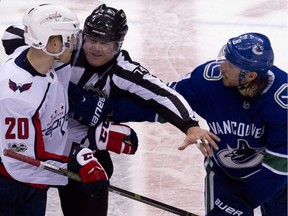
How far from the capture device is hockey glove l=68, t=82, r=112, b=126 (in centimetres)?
340

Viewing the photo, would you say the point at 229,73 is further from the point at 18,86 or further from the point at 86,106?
the point at 18,86

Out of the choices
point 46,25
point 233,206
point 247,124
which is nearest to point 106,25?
point 46,25

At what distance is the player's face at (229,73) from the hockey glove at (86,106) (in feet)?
1.61

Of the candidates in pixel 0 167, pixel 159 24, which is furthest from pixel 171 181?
pixel 159 24

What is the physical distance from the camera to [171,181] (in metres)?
4.46

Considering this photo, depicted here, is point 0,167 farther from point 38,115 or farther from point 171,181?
point 171,181

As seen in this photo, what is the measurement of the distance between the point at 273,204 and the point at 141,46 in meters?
2.55

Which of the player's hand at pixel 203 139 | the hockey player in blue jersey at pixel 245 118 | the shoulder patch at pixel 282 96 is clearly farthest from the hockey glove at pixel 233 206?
the shoulder patch at pixel 282 96

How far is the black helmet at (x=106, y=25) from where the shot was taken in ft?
11.0

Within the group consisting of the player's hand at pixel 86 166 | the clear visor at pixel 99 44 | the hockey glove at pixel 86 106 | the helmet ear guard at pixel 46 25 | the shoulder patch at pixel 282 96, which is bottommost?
the player's hand at pixel 86 166

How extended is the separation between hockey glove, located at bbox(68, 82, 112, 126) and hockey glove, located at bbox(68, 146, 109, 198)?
172mm

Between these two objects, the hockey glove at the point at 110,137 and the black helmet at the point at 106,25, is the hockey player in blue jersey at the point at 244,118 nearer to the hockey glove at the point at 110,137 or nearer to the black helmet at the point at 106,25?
the hockey glove at the point at 110,137

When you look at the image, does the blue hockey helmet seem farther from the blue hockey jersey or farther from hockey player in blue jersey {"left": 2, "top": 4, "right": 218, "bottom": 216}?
hockey player in blue jersey {"left": 2, "top": 4, "right": 218, "bottom": 216}

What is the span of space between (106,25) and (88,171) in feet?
1.96
